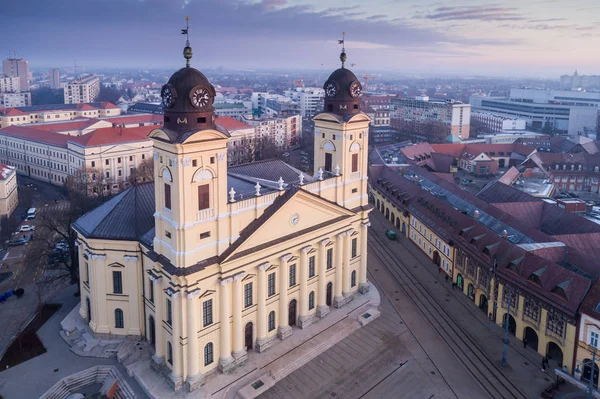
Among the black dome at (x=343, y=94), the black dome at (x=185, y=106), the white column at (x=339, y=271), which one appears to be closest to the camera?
the black dome at (x=185, y=106)

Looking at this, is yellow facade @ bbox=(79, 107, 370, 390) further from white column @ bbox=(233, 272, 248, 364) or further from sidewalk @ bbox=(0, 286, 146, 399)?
sidewalk @ bbox=(0, 286, 146, 399)

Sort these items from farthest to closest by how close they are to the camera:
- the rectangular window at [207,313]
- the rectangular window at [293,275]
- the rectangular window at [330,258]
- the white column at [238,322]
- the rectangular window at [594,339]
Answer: the rectangular window at [330,258]
the rectangular window at [293,275]
the white column at [238,322]
the rectangular window at [207,313]
the rectangular window at [594,339]

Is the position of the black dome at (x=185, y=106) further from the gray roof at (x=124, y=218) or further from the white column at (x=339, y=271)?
the white column at (x=339, y=271)

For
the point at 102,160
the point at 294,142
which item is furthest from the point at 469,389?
the point at 294,142

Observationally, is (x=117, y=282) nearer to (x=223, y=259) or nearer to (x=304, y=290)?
(x=223, y=259)

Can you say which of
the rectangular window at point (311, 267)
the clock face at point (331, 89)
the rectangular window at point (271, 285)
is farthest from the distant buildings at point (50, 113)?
the rectangular window at point (271, 285)

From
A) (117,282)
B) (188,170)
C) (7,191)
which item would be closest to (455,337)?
(188,170)
